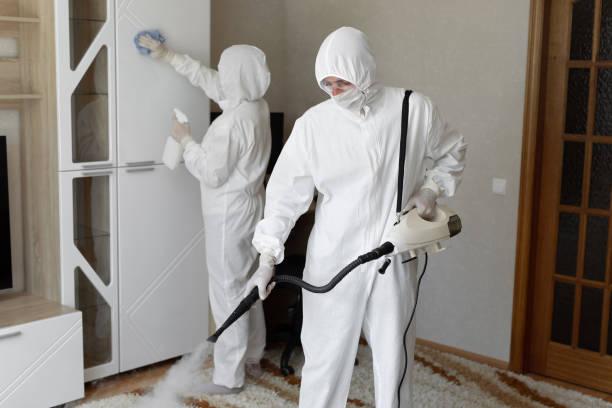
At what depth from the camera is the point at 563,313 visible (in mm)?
3887

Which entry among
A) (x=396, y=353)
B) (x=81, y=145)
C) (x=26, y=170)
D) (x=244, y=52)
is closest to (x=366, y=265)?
(x=396, y=353)

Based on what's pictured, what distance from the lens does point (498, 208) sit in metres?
3.93

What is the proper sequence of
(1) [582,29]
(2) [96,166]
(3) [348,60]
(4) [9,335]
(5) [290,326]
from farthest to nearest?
(5) [290,326]
(1) [582,29]
(2) [96,166]
(4) [9,335]
(3) [348,60]

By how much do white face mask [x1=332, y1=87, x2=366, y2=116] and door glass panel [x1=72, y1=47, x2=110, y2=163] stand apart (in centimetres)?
143

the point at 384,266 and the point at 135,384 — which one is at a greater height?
the point at 384,266

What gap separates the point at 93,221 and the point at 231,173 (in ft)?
2.19

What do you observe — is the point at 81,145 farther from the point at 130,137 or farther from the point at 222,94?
the point at 222,94

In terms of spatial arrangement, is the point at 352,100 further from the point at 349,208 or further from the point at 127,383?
the point at 127,383

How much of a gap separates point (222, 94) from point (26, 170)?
95 cm

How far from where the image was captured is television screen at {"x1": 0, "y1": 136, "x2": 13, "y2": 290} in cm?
340

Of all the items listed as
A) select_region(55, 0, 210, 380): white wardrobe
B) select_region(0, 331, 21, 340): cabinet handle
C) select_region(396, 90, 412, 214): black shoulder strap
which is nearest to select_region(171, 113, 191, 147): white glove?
select_region(55, 0, 210, 380): white wardrobe

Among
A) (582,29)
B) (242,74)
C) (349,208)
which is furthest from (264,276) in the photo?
(582,29)

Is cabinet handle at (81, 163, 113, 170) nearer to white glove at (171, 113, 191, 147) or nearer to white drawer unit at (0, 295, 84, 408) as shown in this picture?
white glove at (171, 113, 191, 147)

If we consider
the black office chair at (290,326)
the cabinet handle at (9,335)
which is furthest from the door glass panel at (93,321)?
the black office chair at (290,326)
